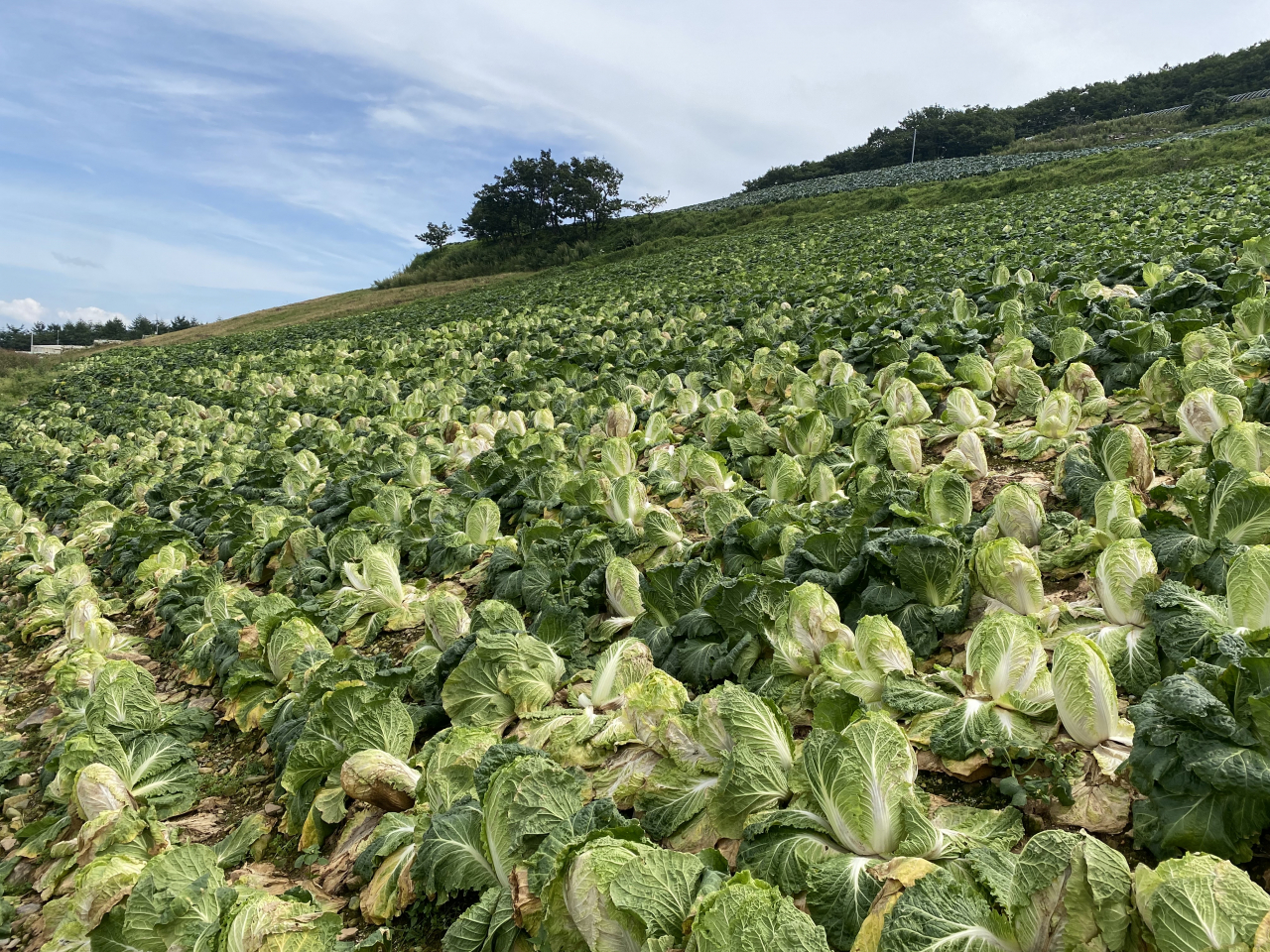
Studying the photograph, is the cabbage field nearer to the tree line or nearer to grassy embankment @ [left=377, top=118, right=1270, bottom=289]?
grassy embankment @ [left=377, top=118, right=1270, bottom=289]

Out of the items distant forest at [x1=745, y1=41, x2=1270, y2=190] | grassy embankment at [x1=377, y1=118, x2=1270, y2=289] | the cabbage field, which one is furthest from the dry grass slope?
distant forest at [x1=745, y1=41, x2=1270, y2=190]

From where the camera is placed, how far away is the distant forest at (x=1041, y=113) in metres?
72.8

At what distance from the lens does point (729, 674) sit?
3.51m

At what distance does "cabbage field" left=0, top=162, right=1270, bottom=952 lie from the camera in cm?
202

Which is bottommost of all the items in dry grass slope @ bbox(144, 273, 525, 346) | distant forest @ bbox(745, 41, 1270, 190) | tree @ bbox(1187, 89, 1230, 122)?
dry grass slope @ bbox(144, 273, 525, 346)

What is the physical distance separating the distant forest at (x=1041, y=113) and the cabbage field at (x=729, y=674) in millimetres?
80035

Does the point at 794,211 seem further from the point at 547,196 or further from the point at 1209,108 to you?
the point at 1209,108

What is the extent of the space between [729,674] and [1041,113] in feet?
340

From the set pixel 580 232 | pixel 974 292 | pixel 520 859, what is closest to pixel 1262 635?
pixel 520 859

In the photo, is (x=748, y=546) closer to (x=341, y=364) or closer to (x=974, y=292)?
(x=974, y=292)

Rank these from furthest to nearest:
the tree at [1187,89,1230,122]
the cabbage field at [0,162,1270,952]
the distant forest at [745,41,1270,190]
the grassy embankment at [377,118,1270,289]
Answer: the distant forest at [745,41,1270,190]
the tree at [1187,89,1230,122]
the grassy embankment at [377,118,1270,289]
the cabbage field at [0,162,1270,952]

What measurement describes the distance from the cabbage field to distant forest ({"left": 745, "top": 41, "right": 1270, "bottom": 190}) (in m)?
80.0

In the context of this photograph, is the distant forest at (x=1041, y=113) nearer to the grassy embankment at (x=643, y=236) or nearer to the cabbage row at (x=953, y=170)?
the cabbage row at (x=953, y=170)

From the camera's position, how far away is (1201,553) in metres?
2.98
